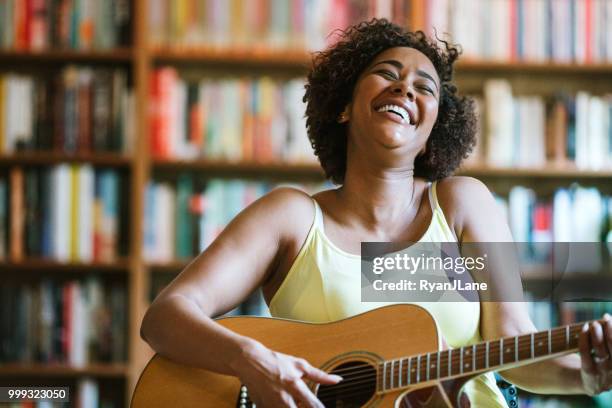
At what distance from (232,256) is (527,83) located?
157 cm

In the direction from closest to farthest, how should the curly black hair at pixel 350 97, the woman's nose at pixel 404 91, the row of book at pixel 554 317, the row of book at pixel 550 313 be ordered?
the woman's nose at pixel 404 91 < the curly black hair at pixel 350 97 < the row of book at pixel 554 317 < the row of book at pixel 550 313

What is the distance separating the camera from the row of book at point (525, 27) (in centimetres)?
234

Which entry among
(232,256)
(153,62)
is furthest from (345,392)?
(153,62)

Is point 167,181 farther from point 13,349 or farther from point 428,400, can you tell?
point 428,400

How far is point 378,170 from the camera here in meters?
1.23

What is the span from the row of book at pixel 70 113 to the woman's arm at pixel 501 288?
1.34 meters

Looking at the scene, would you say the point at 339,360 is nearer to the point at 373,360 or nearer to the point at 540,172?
the point at 373,360

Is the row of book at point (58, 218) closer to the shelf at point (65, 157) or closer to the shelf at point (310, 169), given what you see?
the shelf at point (65, 157)

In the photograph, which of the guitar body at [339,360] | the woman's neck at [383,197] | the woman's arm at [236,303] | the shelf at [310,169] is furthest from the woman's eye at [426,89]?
the shelf at [310,169]

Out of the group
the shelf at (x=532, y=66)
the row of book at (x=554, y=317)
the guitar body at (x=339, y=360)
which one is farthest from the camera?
the shelf at (x=532, y=66)

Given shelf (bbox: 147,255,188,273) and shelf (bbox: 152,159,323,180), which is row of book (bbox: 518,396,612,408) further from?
shelf (bbox: 147,255,188,273)

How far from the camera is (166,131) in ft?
7.73

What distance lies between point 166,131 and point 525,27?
1.04 m

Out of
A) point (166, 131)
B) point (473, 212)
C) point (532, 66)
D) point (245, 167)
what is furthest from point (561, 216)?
point (473, 212)
